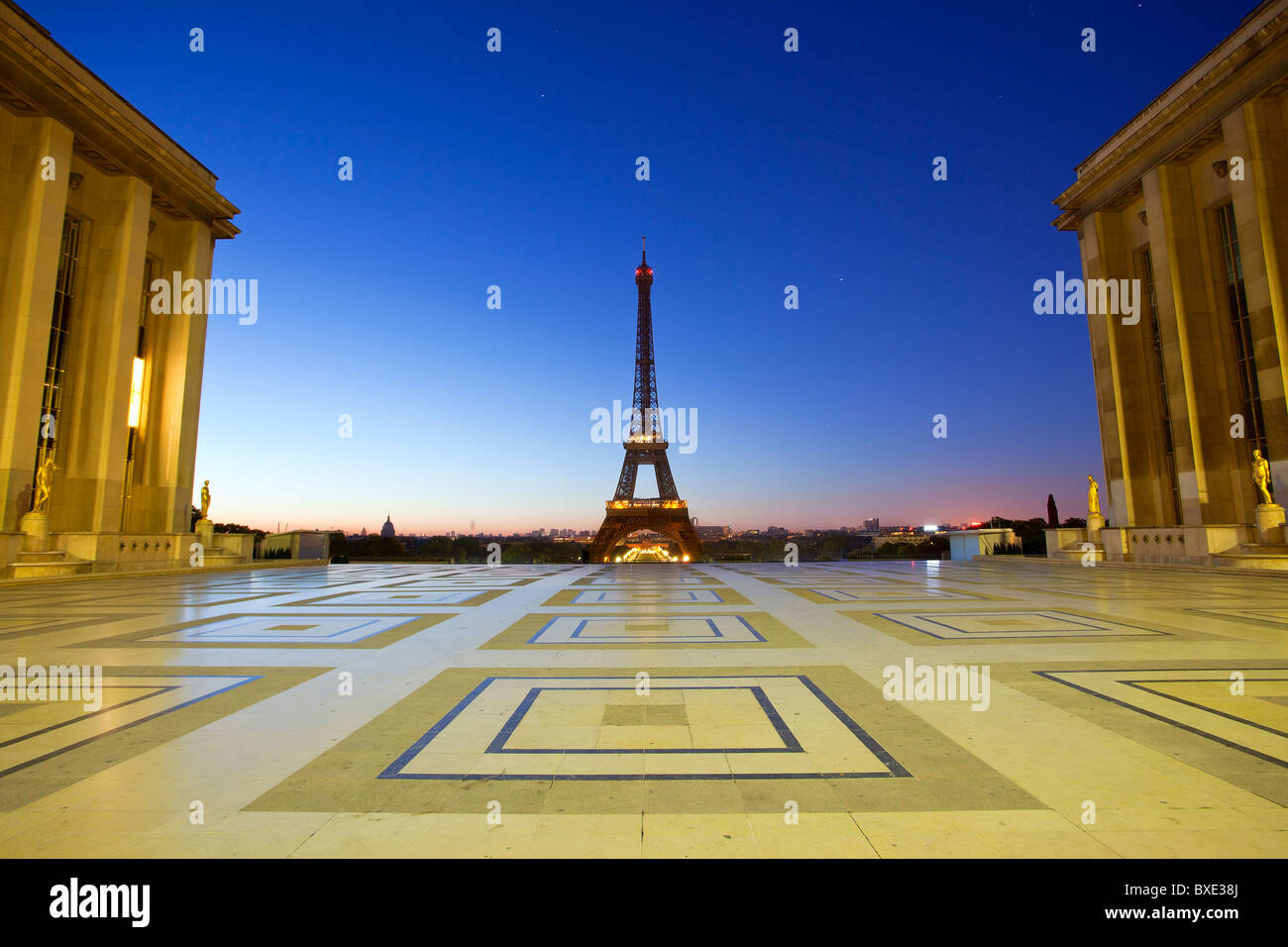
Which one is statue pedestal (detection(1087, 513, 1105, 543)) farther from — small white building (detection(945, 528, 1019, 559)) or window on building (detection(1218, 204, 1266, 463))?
small white building (detection(945, 528, 1019, 559))

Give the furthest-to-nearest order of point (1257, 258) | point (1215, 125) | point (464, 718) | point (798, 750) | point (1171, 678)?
point (1215, 125) < point (1257, 258) < point (1171, 678) < point (464, 718) < point (798, 750)

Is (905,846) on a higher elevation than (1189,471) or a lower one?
lower

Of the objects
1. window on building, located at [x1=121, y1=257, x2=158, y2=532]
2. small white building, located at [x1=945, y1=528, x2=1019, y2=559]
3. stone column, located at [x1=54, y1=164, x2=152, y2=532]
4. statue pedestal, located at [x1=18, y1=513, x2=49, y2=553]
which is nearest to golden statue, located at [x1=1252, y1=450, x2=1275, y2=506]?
small white building, located at [x1=945, y1=528, x2=1019, y2=559]

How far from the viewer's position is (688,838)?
7.81ft

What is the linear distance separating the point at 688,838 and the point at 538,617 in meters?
6.77

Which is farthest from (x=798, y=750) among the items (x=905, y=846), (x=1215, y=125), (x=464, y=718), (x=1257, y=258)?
(x=1215, y=125)

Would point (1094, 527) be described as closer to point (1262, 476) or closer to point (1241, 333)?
point (1262, 476)

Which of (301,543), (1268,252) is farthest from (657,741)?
(301,543)

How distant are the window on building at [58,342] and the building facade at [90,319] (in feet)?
0.14

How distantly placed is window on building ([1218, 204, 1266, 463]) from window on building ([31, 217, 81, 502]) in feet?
132

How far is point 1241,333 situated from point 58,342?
4144 centimetres

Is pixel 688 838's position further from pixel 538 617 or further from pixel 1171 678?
pixel 538 617

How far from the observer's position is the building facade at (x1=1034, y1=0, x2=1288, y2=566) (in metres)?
18.3
